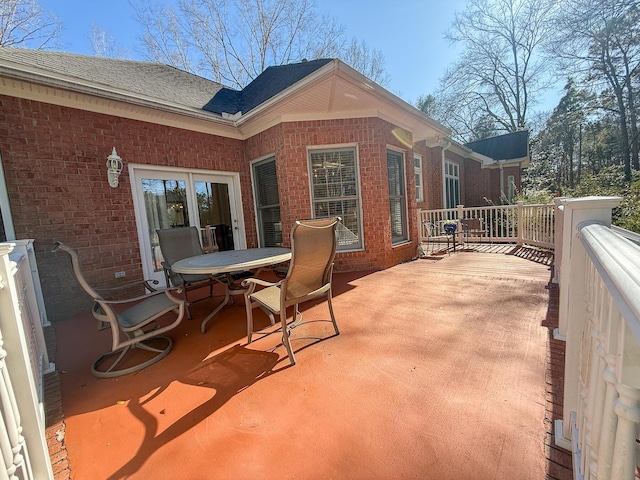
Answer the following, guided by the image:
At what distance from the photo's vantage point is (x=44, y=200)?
3.65 m

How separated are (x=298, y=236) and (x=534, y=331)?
2.35 meters

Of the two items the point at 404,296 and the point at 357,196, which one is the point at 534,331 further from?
the point at 357,196

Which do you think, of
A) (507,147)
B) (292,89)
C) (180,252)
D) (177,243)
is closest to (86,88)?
(177,243)

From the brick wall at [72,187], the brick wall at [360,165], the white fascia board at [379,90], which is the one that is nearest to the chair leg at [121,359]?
the brick wall at [72,187]

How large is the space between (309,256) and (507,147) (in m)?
14.7

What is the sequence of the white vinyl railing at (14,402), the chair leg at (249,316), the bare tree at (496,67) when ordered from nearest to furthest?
the white vinyl railing at (14,402)
the chair leg at (249,316)
the bare tree at (496,67)

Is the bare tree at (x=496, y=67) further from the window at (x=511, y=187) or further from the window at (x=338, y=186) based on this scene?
the window at (x=338, y=186)

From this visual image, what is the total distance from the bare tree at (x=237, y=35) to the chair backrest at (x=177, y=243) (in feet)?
34.0

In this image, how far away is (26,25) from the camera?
826 cm

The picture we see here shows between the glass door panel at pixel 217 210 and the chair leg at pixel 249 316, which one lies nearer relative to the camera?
the chair leg at pixel 249 316

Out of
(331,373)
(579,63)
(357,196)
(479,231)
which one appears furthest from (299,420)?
(579,63)

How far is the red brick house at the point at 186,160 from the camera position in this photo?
361cm

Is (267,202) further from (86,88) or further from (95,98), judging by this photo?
(86,88)

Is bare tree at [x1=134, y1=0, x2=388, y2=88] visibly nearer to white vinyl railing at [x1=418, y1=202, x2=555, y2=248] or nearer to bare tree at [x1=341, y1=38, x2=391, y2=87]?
bare tree at [x1=341, y1=38, x2=391, y2=87]
